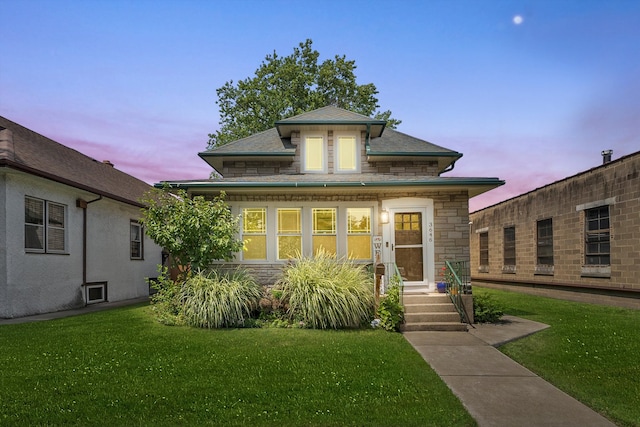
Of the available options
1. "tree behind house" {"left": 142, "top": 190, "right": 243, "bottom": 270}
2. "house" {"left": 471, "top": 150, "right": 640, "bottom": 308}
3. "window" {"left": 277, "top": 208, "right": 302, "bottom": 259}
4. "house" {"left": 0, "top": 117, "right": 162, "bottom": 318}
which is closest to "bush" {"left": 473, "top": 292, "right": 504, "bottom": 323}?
"window" {"left": 277, "top": 208, "right": 302, "bottom": 259}

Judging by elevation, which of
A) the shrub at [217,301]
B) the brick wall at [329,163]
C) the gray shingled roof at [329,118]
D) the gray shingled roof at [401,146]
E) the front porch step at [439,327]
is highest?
the gray shingled roof at [329,118]

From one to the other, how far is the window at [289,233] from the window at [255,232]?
421 mm

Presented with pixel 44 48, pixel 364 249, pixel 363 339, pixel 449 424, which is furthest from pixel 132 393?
pixel 44 48

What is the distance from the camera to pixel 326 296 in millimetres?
8430

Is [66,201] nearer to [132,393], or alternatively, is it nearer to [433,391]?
[132,393]

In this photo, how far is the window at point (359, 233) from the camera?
10.9m

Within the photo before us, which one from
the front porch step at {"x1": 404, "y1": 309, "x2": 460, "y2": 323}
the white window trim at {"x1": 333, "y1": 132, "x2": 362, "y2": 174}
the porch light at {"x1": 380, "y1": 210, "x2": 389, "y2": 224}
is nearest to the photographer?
the front porch step at {"x1": 404, "y1": 309, "x2": 460, "y2": 323}

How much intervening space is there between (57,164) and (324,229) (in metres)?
8.84

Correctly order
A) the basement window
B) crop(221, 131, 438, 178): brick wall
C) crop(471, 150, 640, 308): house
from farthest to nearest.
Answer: the basement window → crop(221, 131, 438, 178): brick wall → crop(471, 150, 640, 308): house

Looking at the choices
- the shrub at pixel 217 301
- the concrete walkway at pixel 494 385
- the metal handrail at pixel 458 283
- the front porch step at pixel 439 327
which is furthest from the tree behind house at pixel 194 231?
the metal handrail at pixel 458 283

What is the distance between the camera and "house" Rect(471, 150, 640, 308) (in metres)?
11.9

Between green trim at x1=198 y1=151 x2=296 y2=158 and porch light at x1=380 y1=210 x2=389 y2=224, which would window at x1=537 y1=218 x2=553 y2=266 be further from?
green trim at x1=198 y1=151 x2=296 y2=158

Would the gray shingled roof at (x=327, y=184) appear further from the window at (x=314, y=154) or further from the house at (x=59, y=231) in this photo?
the house at (x=59, y=231)

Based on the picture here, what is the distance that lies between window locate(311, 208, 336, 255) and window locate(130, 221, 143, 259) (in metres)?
8.96
